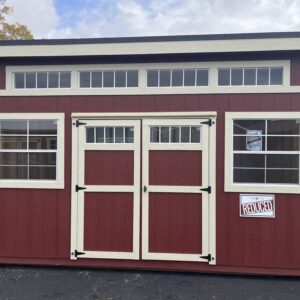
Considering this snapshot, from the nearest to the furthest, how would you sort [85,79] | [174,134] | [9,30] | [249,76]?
[174,134]
[249,76]
[85,79]
[9,30]

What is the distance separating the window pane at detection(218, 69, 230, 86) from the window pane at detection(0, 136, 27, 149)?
297 centimetres

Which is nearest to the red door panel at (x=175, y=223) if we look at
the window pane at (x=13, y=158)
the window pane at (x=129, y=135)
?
the window pane at (x=129, y=135)

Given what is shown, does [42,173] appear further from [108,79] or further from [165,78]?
[165,78]

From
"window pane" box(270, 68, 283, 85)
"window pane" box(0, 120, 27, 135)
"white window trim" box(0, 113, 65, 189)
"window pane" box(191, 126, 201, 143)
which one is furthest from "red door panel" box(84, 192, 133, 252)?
"window pane" box(270, 68, 283, 85)

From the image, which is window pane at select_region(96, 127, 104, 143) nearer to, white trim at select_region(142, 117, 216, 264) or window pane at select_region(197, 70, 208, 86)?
white trim at select_region(142, 117, 216, 264)

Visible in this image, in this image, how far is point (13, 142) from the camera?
15.5 ft

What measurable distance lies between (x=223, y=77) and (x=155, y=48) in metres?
1.06

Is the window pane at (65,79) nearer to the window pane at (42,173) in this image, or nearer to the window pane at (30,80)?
the window pane at (30,80)

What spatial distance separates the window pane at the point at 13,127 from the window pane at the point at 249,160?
3090 millimetres

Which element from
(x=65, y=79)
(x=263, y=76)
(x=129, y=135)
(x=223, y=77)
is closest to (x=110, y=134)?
(x=129, y=135)

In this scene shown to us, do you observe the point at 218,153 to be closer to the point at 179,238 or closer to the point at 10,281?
the point at 179,238

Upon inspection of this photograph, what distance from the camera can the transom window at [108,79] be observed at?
187 inches

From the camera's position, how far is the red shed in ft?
14.4

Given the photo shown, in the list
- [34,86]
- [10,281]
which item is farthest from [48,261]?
[34,86]
